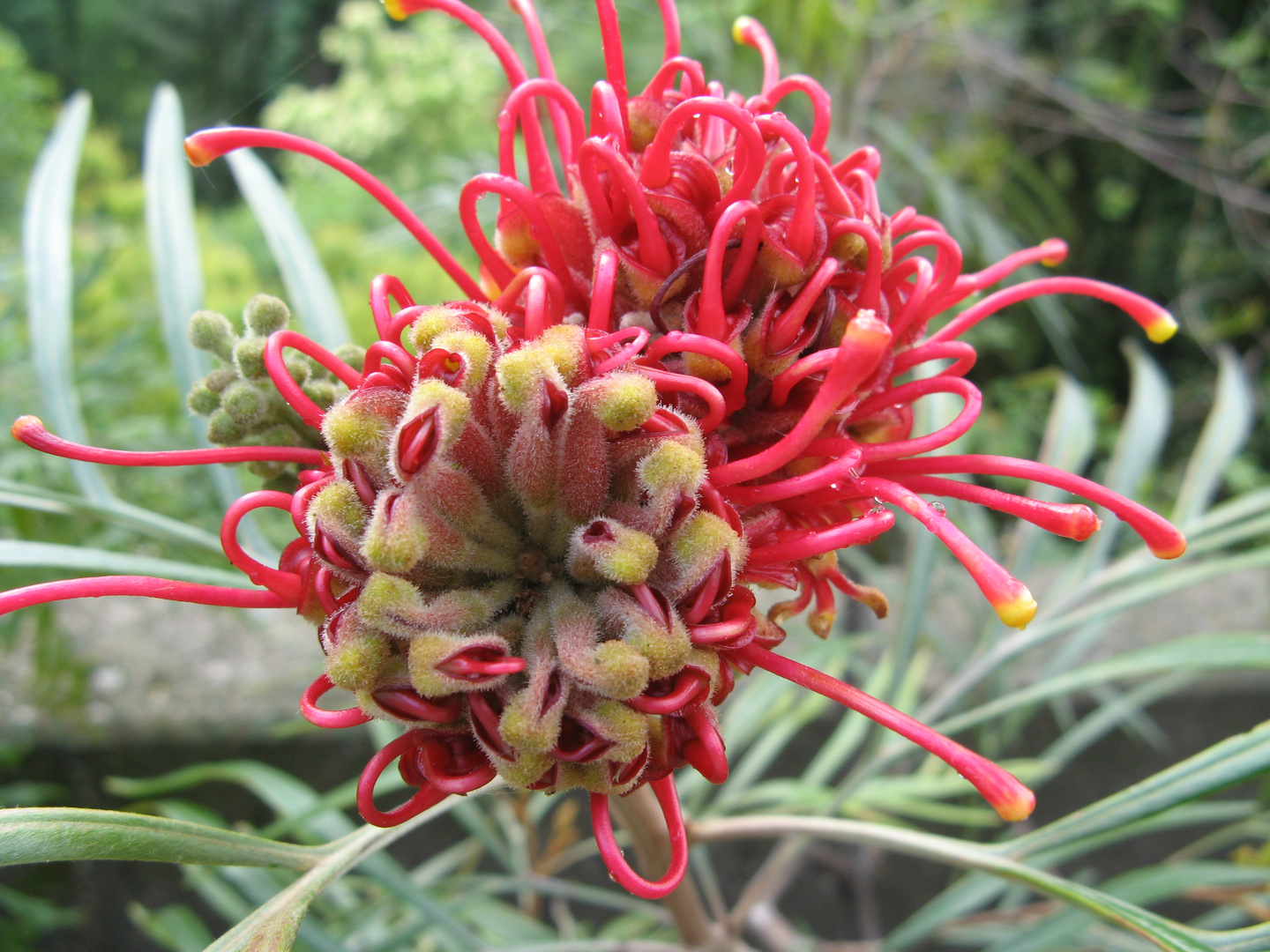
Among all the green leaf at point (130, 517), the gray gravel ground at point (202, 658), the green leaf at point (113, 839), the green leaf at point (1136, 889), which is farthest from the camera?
the gray gravel ground at point (202, 658)

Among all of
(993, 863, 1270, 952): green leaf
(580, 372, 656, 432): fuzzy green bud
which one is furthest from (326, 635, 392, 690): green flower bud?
(993, 863, 1270, 952): green leaf

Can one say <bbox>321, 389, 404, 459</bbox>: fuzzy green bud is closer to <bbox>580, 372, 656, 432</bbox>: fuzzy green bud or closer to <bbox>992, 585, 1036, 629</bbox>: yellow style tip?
<bbox>580, 372, 656, 432</bbox>: fuzzy green bud

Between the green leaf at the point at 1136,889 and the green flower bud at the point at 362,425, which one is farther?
the green leaf at the point at 1136,889

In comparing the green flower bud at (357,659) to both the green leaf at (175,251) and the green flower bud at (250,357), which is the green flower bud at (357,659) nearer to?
the green flower bud at (250,357)

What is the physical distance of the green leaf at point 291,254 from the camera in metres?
0.50

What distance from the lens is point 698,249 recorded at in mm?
318

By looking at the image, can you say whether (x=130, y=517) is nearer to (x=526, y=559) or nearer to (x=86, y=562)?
(x=86, y=562)

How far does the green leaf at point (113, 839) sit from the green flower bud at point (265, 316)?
182 mm

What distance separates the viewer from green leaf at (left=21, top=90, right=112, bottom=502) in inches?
18.2

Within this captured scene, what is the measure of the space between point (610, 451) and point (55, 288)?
1.28ft

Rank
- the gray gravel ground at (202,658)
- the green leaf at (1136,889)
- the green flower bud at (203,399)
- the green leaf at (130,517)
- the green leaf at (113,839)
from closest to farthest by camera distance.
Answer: the green leaf at (113,839) < the green flower bud at (203,399) < the green leaf at (130,517) < the green leaf at (1136,889) < the gray gravel ground at (202,658)

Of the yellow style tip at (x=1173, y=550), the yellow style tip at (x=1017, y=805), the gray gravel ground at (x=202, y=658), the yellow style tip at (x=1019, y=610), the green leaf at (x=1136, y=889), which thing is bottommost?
the gray gravel ground at (x=202, y=658)

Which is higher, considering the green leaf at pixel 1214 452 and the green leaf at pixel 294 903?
the green leaf at pixel 1214 452

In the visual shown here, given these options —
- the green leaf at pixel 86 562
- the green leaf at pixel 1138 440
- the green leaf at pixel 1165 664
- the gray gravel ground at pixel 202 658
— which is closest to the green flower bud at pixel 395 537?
the green leaf at pixel 86 562
